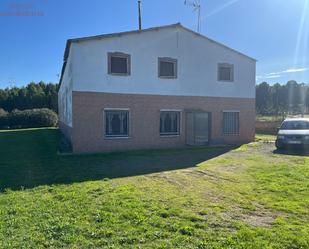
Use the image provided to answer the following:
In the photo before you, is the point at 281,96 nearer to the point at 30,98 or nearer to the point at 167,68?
the point at 167,68

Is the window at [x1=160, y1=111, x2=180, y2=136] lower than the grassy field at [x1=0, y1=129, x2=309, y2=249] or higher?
higher

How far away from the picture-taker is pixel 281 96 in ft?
173

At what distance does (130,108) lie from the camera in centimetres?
1565

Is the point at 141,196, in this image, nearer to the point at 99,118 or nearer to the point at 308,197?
the point at 308,197

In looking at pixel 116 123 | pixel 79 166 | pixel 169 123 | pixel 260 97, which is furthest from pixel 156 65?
pixel 260 97

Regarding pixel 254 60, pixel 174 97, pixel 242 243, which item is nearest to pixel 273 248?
pixel 242 243

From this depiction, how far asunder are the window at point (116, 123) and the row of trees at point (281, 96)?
39088mm

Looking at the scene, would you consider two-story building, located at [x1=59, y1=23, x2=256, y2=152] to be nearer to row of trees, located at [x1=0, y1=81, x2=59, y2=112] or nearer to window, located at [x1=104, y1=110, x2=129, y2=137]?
window, located at [x1=104, y1=110, x2=129, y2=137]

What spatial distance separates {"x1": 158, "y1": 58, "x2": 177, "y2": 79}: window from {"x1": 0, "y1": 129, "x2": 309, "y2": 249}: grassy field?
7.18 metres

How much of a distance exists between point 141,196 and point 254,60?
1618 centimetres

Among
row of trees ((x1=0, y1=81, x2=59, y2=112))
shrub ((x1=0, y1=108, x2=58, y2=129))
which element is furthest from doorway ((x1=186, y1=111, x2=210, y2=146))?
row of trees ((x1=0, y1=81, x2=59, y2=112))

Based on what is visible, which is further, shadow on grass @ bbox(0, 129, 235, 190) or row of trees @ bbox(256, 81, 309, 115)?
row of trees @ bbox(256, 81, 309, 115)

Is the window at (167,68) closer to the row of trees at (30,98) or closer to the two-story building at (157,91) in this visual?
the two-story building at (157,91)

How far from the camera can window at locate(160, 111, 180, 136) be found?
660 inches
